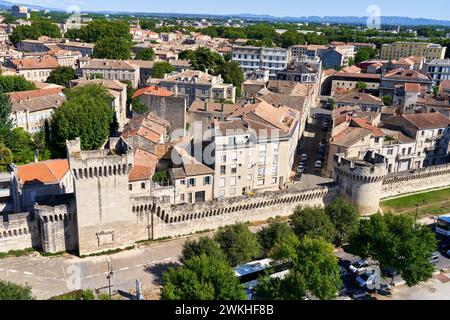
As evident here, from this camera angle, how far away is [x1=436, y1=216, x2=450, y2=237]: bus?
1984 inches

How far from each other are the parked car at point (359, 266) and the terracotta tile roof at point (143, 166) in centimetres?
2324

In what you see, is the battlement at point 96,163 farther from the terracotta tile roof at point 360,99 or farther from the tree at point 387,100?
the tree at point 387,100

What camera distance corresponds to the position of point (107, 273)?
133ft

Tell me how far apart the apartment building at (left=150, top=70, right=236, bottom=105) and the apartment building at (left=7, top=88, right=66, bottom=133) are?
21.0 metres

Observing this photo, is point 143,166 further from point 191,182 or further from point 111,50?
point 111,50

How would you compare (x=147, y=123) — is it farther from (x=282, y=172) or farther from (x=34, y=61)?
(x=34, y=61)

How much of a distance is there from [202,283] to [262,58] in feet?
353

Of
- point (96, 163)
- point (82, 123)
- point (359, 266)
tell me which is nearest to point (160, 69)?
point (82, 123)

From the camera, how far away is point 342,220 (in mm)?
46969

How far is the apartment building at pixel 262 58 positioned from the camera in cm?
12888

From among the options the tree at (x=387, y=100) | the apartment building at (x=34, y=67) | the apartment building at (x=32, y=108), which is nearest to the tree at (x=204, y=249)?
the apartment building at (x=32, y=108)

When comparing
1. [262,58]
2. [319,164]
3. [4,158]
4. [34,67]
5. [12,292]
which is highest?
[262,58]
